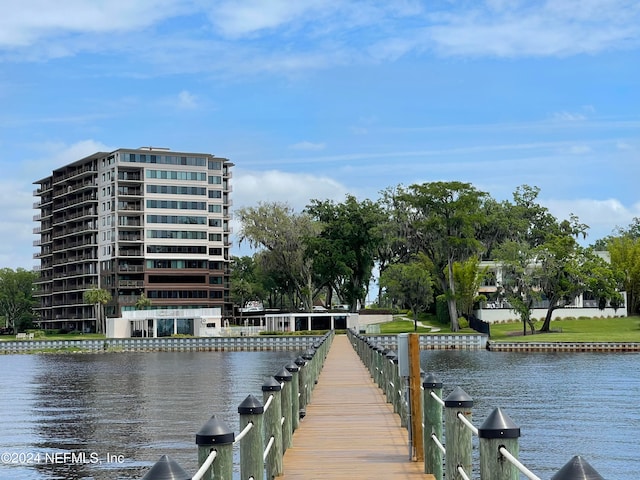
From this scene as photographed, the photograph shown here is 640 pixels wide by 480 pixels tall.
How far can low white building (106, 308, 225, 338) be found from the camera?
118 metres

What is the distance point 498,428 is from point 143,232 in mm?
128057

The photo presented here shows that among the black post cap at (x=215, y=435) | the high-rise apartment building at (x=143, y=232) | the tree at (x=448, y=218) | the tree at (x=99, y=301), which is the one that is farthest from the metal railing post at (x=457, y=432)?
the high-rise apartment building at (x=143, y=232)

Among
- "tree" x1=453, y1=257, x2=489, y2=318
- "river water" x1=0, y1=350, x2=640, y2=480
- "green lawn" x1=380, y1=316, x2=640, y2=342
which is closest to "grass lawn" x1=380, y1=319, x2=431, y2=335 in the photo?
"green lawn" x1=380, y1=316, x2=640, y2=342

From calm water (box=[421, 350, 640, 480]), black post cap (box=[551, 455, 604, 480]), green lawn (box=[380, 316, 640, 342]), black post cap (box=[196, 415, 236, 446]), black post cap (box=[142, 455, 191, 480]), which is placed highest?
black post cap (box=[551, 455, 604, 480])

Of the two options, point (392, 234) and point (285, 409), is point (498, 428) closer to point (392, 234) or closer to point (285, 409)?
point (285, 409)

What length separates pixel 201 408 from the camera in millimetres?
37969

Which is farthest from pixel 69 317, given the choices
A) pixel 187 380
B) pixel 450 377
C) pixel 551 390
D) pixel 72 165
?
pixel 551 390

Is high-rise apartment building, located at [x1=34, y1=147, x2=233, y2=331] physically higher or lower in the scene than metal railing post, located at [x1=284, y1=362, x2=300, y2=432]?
higher

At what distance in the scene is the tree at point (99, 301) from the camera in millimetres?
125562

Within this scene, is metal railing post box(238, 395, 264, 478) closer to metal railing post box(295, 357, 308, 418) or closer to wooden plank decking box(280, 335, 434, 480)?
→ wooden plank decking box(280, 335, 434, 480)

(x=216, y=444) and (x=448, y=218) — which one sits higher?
(x=448, y=218)

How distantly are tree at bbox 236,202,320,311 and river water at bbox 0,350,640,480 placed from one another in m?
42.9

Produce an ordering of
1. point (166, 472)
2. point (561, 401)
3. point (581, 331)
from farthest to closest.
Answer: point (581, 331), point (561, 401), point (166, 472)

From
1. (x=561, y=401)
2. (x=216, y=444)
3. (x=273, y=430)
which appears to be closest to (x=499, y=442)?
(x=216, y=444)
